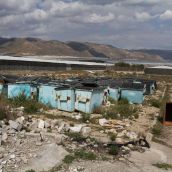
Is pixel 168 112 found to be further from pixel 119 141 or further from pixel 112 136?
pixel 119 141

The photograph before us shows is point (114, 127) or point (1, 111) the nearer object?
point (1, 111)

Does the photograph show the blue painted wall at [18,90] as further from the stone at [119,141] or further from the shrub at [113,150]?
the shrub at [113,150]

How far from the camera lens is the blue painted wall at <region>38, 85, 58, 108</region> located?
22258 mm

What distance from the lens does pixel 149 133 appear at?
17.1 meters

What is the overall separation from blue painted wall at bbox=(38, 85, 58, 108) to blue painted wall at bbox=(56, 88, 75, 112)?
1.19 feet

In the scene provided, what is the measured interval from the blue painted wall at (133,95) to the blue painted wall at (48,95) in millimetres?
6954

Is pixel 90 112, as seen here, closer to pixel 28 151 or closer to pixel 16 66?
pixel 28 151

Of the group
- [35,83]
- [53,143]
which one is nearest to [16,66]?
[35,83]

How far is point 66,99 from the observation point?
21.6 m

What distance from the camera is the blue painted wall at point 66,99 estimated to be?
70.7ft

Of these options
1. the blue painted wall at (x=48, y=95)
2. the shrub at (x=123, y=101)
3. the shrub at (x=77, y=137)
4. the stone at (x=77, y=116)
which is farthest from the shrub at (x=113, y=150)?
the shrub at (x=123, y=101)

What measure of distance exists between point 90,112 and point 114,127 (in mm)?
3774

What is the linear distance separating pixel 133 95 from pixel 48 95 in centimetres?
752

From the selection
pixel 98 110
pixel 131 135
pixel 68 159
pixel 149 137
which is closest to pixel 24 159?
pixel 68 159
